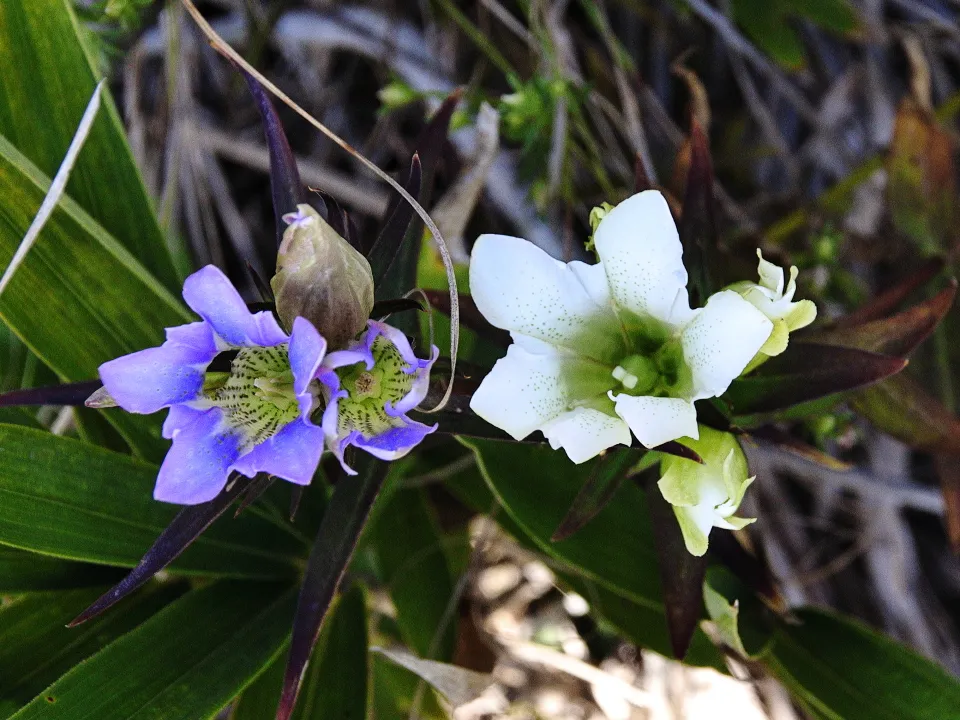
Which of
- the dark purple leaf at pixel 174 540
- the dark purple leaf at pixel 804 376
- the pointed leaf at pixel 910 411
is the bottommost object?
the pointed leaf at pixel 910 411

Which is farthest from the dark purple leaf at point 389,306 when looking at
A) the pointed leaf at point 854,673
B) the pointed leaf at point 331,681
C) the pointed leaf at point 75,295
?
the pointed leaf at point 854,673

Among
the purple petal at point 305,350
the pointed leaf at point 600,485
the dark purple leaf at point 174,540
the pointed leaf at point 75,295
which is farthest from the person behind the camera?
the pointed leaf at point 75,295

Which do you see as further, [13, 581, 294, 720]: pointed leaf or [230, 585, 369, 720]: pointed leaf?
[230, 585, 369, 720]: pointed leaf

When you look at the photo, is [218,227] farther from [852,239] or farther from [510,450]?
[852,239]

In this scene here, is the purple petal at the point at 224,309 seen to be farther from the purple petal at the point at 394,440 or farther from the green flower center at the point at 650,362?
the green flower center at the point at 650,362

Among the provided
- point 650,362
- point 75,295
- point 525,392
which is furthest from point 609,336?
point 75,295

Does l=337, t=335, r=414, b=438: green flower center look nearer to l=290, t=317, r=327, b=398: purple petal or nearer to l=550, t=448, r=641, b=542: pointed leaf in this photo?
l=290, t=317, r=327, b=398: purple petal

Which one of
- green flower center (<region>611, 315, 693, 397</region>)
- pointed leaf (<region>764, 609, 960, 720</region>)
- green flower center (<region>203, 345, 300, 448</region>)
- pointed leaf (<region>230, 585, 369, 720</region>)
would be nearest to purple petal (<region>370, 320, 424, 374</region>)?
green flower center (<region>203, 345, 300, 448</region>)
